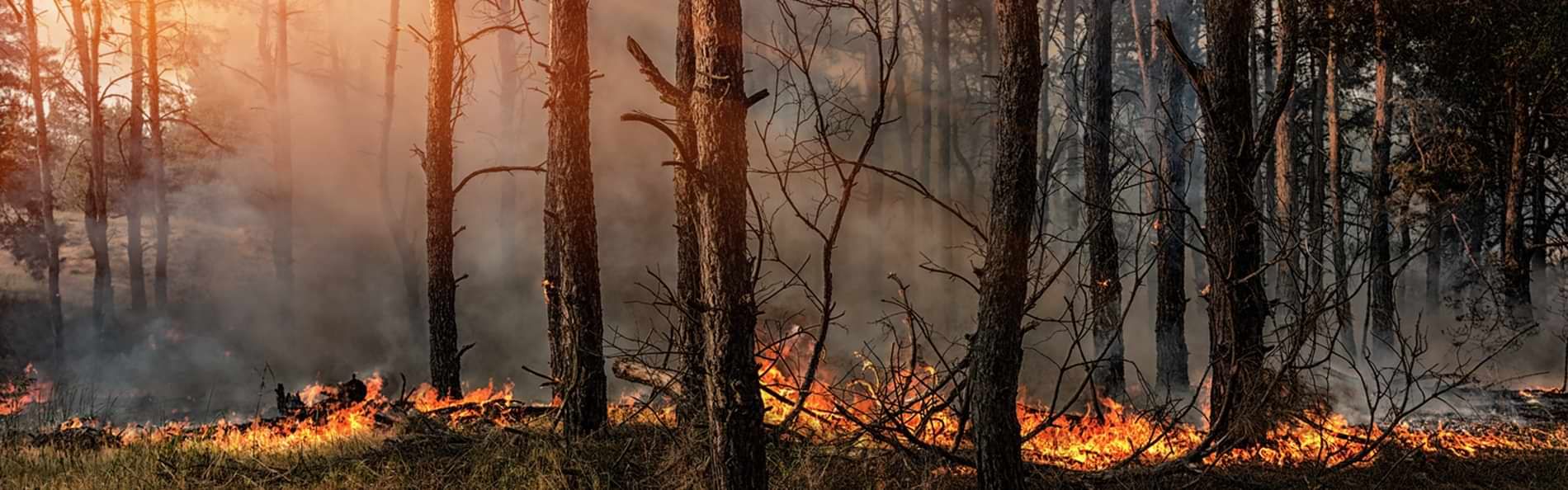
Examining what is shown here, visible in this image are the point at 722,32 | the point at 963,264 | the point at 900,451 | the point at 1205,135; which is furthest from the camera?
the point at 963,264

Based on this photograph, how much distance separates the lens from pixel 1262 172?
23250 millimetres

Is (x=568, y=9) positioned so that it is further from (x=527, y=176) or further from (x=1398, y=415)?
(x=527, y=176)

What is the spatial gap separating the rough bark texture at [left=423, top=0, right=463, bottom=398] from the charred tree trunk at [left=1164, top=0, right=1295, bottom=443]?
8.24 meters

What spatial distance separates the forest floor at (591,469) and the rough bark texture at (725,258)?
0.96 meters

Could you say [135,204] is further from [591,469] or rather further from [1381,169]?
[1381,169]

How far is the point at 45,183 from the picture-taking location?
2156 cm

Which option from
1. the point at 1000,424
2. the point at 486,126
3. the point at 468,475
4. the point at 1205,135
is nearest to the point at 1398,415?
the point at 1205,135

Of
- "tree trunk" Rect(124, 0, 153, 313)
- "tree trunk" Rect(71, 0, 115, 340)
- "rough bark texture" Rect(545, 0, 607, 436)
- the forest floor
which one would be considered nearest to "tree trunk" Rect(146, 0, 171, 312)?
"tree trunk" Rect(124, 0, 153, 313)

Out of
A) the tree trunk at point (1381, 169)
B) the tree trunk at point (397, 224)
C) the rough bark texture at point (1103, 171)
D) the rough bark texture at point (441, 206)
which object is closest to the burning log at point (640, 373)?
the rough bark texture at point (441, 206)

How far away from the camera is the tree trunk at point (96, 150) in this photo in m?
19.4

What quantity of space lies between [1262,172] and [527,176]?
22621 mm

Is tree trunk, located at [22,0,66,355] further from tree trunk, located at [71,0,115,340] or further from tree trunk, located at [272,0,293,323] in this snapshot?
tree trunk, located at [272,0,293,323]

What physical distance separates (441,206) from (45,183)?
17.2 meters

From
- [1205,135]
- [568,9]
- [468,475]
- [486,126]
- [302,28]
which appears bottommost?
[468,475]
